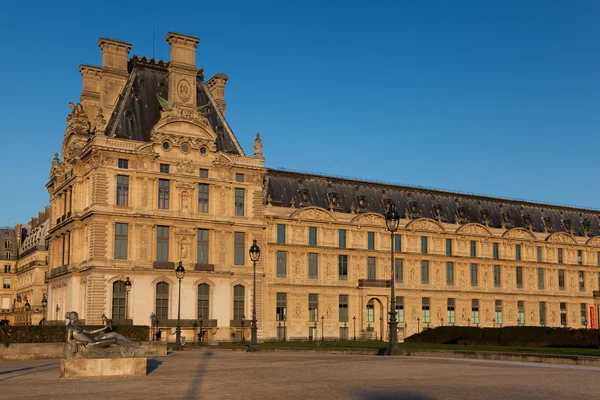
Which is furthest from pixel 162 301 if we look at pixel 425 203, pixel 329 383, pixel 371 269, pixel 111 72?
pixel 329 383

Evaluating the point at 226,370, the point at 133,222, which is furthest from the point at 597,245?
the point at 226,370

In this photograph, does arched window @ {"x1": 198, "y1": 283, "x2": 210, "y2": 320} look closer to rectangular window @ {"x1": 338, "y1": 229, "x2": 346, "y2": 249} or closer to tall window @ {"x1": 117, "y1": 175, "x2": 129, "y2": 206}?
tall window @ {"x1": 117, "y1": 175, "x2": 129, "y2": 206}

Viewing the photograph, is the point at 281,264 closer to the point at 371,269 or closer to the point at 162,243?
the point at 371,269

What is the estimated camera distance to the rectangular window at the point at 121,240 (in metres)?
63.5

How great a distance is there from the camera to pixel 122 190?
6431 centimetres

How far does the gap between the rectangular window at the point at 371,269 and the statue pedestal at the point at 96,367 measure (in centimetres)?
5788

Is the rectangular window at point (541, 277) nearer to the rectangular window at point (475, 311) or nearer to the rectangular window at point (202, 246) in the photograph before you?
the rectangular window at point (475, 311)

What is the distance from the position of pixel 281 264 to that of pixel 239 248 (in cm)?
744

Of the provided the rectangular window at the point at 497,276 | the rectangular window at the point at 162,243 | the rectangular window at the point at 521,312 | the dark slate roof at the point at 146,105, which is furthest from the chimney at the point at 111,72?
the rectangular window at the point at 521,312

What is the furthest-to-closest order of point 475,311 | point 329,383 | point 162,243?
point 475,311, point 162,243, point 329,383

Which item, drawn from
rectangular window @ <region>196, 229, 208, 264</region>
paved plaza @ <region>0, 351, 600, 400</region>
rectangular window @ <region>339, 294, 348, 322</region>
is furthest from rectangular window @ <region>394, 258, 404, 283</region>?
paved plaza @ <region>0, 351, 600, 400</region>

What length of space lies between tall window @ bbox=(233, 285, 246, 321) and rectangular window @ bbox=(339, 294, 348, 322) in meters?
13.2

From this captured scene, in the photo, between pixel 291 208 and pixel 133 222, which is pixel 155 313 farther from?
pixel 291 208

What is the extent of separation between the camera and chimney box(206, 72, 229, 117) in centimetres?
7656
